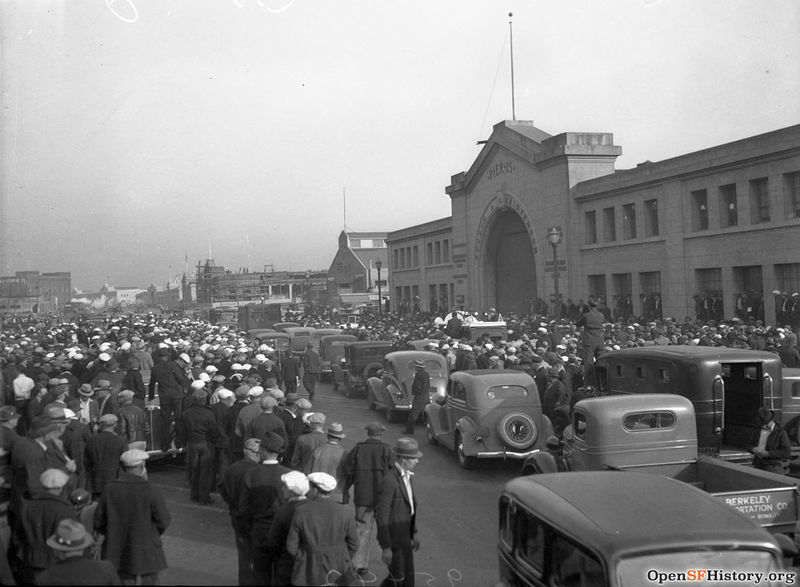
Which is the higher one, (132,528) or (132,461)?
(132,461)

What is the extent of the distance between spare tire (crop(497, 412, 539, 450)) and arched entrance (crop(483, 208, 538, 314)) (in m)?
29.7

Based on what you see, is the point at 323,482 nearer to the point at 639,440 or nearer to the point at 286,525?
the point at 286,525

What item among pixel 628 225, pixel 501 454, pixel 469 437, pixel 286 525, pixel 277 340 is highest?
pixel 628 225

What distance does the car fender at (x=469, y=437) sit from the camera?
12367 millimetres

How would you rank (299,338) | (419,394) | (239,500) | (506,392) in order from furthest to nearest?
(299,338), (419,394), (506,392), (239,500)

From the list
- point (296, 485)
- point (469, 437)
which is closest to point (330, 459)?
point (296, 485)

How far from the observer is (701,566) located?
4750 millimetres

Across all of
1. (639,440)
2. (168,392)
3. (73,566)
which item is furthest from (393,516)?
(168,392)

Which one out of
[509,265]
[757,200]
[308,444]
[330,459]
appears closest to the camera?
[330,459]

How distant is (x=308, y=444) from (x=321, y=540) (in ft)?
10.1

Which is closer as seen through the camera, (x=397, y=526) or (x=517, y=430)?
(x=397, y=526)

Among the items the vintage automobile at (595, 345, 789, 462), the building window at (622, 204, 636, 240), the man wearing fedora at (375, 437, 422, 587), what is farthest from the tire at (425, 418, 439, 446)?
the building window at (622, 204, 636, 240)

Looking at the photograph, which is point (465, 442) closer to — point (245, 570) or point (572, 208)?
point (245, 570)

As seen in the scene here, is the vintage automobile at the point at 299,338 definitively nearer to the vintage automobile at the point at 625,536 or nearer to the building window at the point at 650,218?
the building window at the point at 650,218
